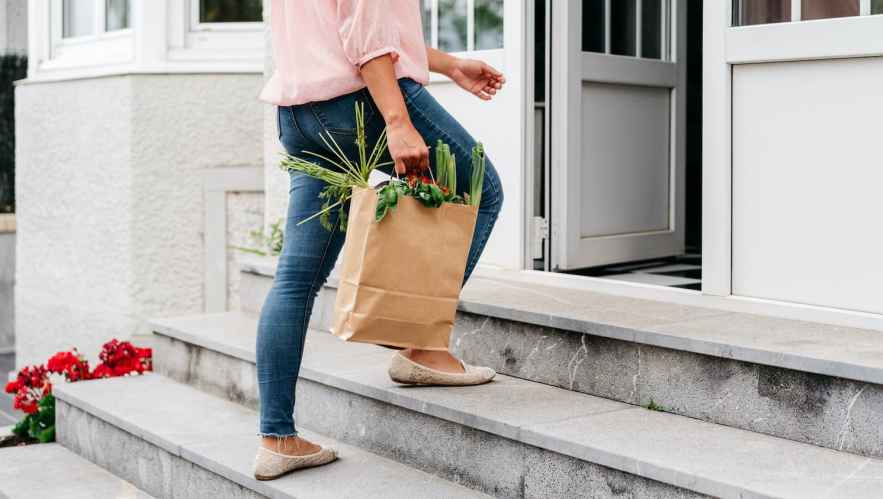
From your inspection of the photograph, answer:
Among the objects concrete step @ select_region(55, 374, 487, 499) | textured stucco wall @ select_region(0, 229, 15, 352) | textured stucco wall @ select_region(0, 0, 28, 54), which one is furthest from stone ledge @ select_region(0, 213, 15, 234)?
concrete step @ select_region(55, 374, 487, 499)

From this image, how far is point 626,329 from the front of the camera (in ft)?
9.21

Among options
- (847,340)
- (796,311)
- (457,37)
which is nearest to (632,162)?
(457,37)

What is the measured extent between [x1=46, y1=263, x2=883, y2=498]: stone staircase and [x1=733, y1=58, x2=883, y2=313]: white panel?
22 cm

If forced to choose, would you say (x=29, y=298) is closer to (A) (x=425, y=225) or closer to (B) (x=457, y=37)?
(B) (x=457, y=37)

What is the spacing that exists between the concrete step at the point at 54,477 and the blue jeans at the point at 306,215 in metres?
1.00

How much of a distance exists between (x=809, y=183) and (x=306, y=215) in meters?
1.34

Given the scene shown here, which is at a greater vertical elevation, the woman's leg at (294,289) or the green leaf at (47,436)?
the woman's leg at (294,289)

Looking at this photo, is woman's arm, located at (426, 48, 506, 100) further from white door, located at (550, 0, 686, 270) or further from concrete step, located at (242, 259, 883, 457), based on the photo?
white door, located at (550, 0, 686, 270)

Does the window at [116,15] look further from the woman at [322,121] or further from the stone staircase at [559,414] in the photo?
the woman at [322,121]

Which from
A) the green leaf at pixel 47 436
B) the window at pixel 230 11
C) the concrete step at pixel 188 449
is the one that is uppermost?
the window at pixel 230 11

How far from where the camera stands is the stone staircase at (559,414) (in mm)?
2355

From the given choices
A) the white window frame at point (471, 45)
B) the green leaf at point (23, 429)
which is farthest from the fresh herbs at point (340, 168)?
the green leaf at point (23, 429)

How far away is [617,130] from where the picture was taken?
167 inches

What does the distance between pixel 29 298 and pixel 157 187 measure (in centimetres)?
137
